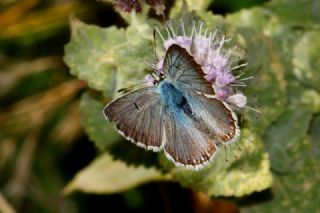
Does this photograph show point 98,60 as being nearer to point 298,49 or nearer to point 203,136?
point 203,136

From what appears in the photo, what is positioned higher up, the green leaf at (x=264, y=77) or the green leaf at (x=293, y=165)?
the green leaf at (x=264, y=77)

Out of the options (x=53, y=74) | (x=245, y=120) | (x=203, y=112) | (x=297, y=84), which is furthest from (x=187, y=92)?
(x=53, y=74)

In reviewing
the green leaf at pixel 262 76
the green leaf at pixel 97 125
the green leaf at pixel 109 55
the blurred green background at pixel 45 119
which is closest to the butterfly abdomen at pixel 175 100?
the green leaf at pixel 109 55

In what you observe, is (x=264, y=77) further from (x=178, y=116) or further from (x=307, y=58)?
(x=178, y=116)

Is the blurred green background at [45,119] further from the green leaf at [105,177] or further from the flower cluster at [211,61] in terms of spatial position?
the flower cluster at [211,61]

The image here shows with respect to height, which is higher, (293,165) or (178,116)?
(178,116)

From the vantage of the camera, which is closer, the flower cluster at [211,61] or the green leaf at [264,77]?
the flower cluster at [211,61]

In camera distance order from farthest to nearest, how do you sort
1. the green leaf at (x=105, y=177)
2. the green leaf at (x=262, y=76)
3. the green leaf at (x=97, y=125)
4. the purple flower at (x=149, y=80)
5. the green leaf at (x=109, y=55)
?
the green leaf at (x=105, y=177) → the green leaf at (x=97, y=125) → the green leaf at (x=262, y=76) → the green leaf at (x=109, y=55) → the purple flower at (x=149, y=80)

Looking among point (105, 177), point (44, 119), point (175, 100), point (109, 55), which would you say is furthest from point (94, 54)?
point (44, 119)
